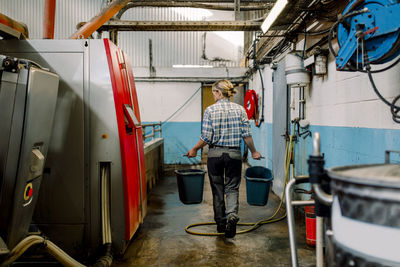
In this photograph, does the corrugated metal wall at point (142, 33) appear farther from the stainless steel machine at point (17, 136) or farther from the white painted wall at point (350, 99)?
the stainless steel machine at point (17, 136)

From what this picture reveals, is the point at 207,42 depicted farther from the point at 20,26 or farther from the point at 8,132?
the point at 8,132

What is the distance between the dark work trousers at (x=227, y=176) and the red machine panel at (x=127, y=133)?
760mm

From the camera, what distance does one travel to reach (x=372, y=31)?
→ 1.77 meters

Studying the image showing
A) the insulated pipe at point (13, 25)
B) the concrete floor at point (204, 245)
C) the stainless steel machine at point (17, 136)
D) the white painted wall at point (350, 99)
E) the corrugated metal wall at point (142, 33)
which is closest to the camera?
the stainless steel machine at point (17, 136)

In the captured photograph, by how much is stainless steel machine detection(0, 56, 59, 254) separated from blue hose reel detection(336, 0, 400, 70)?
74.0 inches

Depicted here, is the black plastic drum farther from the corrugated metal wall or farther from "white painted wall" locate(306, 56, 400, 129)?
the corrugated metal wall

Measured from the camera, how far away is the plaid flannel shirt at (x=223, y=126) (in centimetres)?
313

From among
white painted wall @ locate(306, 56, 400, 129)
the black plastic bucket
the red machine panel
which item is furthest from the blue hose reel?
the black plastic bucket

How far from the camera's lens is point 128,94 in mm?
2791

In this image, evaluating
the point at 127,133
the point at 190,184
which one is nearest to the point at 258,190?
the point at 190,184

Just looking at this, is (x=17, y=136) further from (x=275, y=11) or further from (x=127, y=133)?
(x=275, y=11)

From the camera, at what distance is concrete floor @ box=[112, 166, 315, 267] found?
103 inches

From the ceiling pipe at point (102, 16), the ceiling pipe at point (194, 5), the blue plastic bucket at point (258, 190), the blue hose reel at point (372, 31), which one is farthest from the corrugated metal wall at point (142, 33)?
the blue hose reel at point (372, 31)

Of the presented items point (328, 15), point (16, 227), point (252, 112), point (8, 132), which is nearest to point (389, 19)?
point (328, 15)
